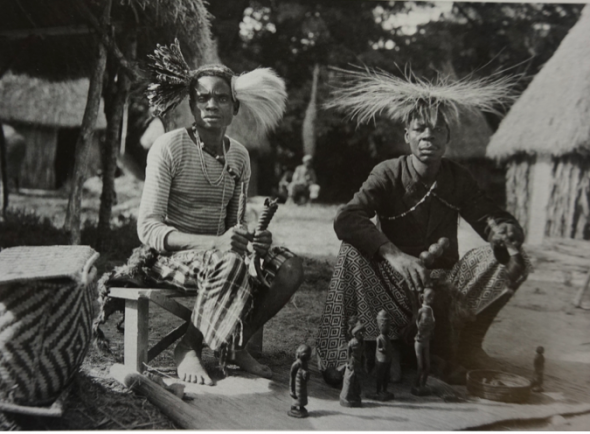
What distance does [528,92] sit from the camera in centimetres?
442

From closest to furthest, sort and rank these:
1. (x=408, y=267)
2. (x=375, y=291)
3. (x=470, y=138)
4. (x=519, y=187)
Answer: (x=408, y=267) → (x=375, y=291) → (x=470, y=138) → (x=519, y=187)

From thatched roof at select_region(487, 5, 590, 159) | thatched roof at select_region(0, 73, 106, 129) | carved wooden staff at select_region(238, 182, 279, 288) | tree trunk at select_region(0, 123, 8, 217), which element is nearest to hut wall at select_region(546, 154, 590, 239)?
thatched roof at select_region(487, 5, 590, 159)

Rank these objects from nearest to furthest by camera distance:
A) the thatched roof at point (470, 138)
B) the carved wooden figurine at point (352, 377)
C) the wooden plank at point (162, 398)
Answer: the wooden plank at point (162, 398), the carved wooden figurine at point (352, 377), the thatched roof at point (470, 138)

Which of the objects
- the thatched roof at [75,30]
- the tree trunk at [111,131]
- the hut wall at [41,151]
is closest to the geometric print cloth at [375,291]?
the tree trunk at [111,131]

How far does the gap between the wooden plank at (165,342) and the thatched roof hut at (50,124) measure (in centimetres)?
152

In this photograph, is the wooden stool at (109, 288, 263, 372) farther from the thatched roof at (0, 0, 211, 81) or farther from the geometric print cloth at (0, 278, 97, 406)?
the thatched roof at (0, 0, 211, 81)

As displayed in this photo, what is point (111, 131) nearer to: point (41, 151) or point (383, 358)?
point (41, 151)

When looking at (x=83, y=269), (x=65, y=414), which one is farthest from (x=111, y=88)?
(x=65, y=414)

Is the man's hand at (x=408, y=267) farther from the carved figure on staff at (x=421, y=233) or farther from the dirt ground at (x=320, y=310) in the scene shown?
the dirt ground at (x=320, y=310)

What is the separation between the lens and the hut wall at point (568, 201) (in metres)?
4.48

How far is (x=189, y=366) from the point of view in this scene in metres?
3.75

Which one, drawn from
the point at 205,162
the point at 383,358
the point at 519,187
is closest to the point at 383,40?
the point at 519,187

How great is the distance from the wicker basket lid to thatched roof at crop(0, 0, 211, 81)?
1.49 meters

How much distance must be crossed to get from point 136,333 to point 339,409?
1.34 m
